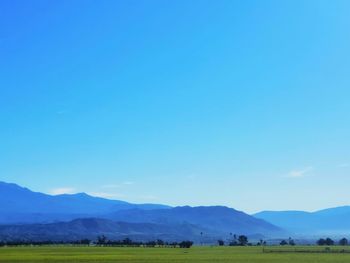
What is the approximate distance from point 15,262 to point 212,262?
27558 mm

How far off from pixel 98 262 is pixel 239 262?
1988 cm

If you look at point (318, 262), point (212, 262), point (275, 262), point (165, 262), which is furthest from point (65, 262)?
point (318, 262)

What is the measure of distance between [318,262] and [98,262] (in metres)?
31.8

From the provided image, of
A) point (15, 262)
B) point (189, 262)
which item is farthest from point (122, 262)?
point (15, 262)

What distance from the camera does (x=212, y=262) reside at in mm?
80750

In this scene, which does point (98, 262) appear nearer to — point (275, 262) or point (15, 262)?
point (15, 262)

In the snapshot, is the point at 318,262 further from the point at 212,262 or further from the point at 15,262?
the point at 15,262

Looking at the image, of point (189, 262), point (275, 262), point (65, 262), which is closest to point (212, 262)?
point (189, 262)

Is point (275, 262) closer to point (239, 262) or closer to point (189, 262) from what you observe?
point (239, 262)

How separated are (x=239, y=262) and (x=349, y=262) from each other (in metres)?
15.7

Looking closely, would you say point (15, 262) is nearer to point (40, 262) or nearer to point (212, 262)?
point (40, 262)

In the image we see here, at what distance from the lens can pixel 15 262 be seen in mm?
77875

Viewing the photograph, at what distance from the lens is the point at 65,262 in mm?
79375

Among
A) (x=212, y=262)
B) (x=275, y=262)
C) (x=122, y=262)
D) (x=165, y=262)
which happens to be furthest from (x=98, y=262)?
(x=275, y=262)
